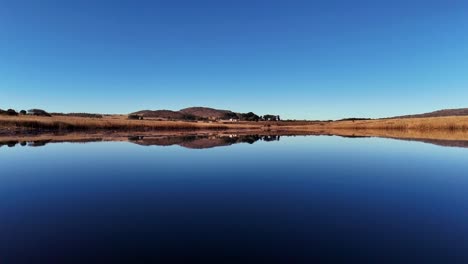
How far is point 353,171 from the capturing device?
22.2 metres

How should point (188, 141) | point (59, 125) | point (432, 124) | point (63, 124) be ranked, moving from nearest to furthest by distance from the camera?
1. point (188, 141)
2. point (59, 125)
3. point (63, 124)
4. point (432, 124)

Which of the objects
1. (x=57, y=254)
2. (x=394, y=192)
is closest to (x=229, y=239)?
(x=57, y=254)

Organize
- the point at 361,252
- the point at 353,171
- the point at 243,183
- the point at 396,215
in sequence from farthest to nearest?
the point at 353,171 < the point at 243,183 < the point at 396,215 < the point at 361,252

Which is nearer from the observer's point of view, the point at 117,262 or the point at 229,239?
the point at 117,262

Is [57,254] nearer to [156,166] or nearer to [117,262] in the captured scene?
[117,262]

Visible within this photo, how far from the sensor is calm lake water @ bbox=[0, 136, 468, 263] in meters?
8.16

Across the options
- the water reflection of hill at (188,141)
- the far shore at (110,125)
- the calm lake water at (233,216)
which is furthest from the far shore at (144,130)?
the calm lake water at (233,216)

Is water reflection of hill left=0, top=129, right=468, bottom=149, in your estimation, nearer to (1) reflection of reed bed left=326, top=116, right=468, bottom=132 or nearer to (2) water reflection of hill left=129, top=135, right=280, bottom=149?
(2) water reflection of hill left=129, top=135, right=280, bottom=149

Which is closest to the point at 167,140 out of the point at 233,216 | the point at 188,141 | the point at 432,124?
the point at 188,141

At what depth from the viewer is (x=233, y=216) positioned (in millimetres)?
11266

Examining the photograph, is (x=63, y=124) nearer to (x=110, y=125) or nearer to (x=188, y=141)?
(x=110, y=125)

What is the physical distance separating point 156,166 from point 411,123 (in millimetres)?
105990

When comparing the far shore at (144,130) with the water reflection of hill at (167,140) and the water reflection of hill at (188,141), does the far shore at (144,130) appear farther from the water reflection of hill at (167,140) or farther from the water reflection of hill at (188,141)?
the water reflection of hill at (188,141)

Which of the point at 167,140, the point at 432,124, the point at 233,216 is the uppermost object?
the point at 432,124
